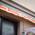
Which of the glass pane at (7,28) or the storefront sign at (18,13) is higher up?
the storefront sign at (18,13)

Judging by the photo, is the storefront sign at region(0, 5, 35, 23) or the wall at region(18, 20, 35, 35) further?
the wall at region(18, 20, 35, 35)

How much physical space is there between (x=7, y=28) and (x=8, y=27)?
0.04 feet

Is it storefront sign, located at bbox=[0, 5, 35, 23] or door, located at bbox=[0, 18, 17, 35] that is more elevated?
storefront sign, located at bbox=[0, 5, 35, 23]

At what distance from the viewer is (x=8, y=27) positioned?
0.71 metres

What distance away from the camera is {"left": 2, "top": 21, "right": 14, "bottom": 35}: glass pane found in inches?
26.5

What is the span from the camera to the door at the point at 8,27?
670mm

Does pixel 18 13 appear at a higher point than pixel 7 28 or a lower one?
higher

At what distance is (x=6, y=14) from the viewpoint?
2.20ft

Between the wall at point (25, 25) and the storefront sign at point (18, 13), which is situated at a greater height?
the storefront sign at point (18, 13)

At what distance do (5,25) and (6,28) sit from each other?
0.02 metres

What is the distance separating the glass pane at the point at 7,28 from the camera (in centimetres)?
67

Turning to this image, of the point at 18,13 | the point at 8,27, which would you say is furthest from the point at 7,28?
the point at 18,13

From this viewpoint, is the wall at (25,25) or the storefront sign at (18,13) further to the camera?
the wall at (25,25)

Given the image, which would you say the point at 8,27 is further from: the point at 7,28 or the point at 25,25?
the point at 25,25
